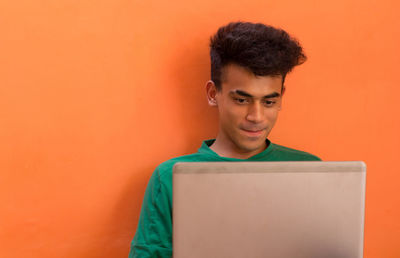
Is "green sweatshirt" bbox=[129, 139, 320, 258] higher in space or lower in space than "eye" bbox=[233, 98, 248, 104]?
lower

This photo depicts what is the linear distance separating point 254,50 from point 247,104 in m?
0.15

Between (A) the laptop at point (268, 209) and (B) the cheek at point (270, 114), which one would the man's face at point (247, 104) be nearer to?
(B) the cheek at point (270, 114)

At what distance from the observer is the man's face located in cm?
102

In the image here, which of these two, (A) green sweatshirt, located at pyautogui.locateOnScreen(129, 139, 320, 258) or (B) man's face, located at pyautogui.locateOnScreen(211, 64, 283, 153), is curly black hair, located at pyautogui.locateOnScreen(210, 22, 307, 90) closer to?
(B) man's face, located at pyautogui.locateOnScreen(211, 64, 283, 153)

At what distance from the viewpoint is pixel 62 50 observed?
1.10 m

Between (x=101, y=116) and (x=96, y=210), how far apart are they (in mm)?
303

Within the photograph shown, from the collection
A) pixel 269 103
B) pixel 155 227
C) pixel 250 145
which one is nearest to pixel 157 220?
pixel 155 227

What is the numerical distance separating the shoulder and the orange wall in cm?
10

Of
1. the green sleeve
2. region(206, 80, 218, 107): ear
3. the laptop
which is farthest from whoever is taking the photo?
region(206, 80, 218, 107): ear

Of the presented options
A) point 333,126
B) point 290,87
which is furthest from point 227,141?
point 333,126

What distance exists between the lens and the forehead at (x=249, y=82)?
1.02 meters

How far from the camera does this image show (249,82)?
1021 millimetres

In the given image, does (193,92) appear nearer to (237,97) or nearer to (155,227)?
(237,97)

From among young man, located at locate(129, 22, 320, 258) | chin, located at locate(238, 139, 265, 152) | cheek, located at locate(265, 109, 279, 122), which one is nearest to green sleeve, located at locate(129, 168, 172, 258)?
young man, located at locate(129, 22, 320, 258)
